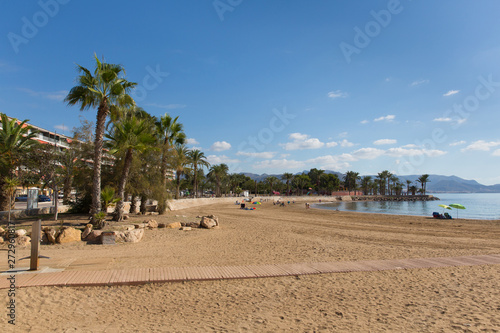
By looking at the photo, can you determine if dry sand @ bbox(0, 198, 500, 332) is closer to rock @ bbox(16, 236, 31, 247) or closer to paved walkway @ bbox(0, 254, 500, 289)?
paved walkway @ bbox(0, 254, 500, 289)

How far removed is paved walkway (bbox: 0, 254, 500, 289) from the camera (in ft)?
19.6

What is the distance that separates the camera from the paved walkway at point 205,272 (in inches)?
235

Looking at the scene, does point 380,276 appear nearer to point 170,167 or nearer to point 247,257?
point 247,257

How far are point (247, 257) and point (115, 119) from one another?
39.6 feet

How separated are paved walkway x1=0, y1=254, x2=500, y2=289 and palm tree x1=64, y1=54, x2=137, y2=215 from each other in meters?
8.81

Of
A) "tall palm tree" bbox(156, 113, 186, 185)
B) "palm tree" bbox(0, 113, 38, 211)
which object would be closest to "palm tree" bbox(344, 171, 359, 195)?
"tall palm tree" bbox(156, 113, 186, 185)

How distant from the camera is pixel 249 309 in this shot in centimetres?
513

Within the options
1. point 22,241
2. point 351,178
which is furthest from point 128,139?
point 351,178

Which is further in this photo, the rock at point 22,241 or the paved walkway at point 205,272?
the rock at point 22,241

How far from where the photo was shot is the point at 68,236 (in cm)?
1100

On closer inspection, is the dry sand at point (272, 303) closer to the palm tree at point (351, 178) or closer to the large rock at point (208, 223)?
the large rock at point (208, 223)

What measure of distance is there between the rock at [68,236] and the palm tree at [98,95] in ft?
10.2

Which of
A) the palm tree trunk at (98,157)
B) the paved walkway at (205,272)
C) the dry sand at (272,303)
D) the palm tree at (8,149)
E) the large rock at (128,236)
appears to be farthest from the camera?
the palm tree at (8,149)

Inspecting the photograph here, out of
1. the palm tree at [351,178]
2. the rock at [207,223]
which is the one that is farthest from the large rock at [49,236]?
the palm tree at [351,178]
